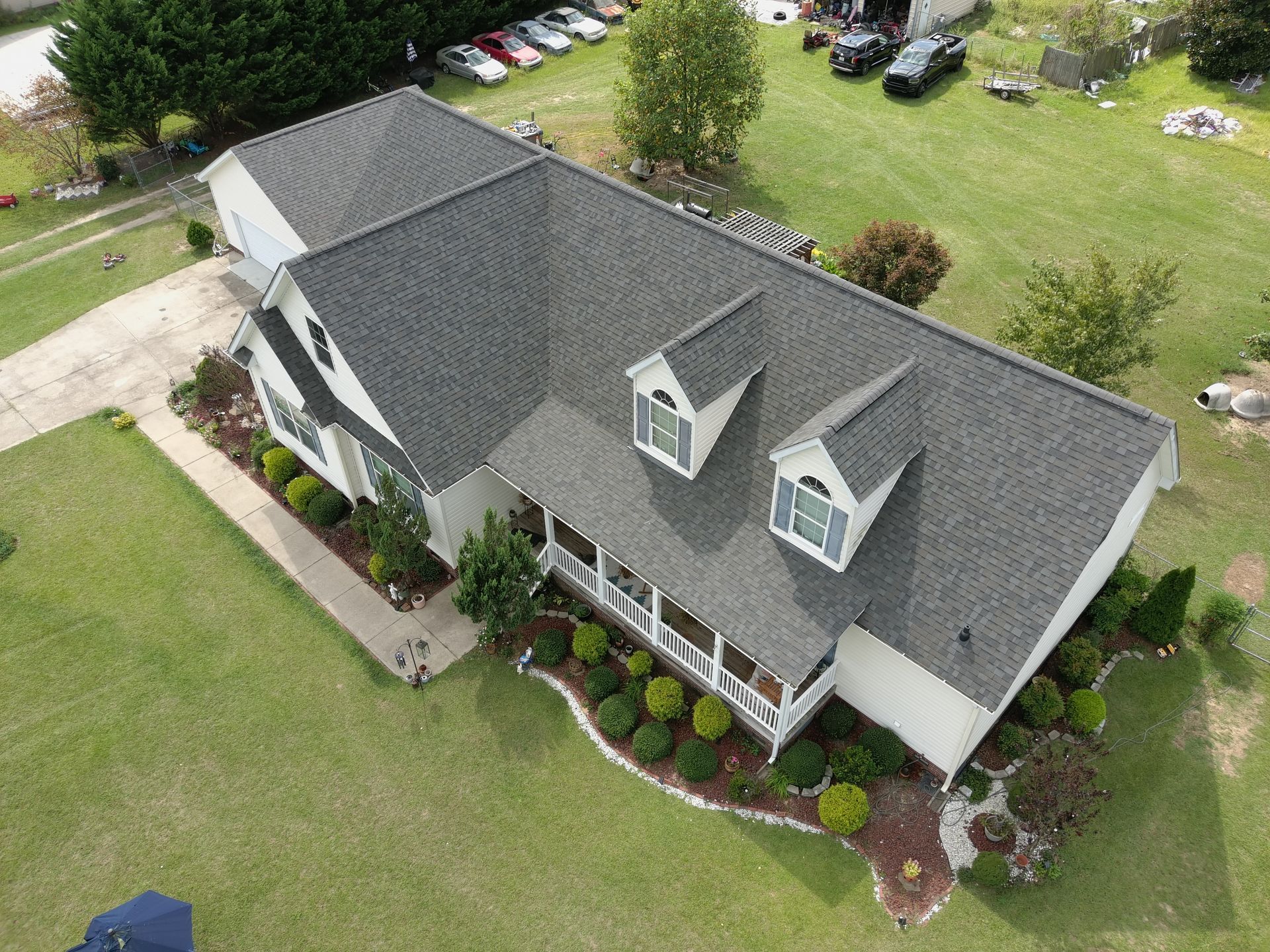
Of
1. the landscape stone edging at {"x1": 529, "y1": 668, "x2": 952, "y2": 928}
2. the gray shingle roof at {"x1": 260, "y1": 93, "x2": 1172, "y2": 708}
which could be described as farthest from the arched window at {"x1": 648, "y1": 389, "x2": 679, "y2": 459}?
the landscape stone edging at {"x1": 529, "y1": 668, "x2": 952, "y2": 928}

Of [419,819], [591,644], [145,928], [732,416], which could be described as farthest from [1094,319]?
[145,928]

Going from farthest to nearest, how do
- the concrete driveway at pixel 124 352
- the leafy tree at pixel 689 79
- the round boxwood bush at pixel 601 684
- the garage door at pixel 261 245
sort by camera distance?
the leafy tree at pixel 689 79, the garage door at pixel 261 245, the concrete driveway at pixel 124 352, the round boxwood bush at pixel 601 684

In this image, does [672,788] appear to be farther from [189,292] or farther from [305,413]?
[189,292]

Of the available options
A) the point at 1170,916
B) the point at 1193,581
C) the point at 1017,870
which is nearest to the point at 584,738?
the point at 1017,870

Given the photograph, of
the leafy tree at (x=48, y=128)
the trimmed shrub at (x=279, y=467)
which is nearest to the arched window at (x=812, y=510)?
the trimmed shrub at (x=279, y=467)

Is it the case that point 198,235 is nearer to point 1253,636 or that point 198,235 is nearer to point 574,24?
point 574,24

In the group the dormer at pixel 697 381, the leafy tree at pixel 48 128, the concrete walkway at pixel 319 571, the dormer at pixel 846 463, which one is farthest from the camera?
the leafy tree at pixel 48 128

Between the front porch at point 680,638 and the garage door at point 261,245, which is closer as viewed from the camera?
the front porch at point 680,638

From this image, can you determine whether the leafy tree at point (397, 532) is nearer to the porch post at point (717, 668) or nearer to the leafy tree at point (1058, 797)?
the porch post at point (717, 668)
